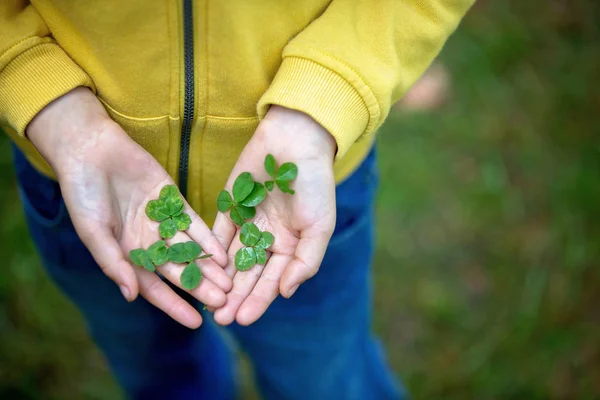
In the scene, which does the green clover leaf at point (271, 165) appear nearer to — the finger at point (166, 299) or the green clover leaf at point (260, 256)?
the green clover leaf at point (260, 256)

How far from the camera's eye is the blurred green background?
254cm

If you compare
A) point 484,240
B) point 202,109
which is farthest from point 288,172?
point 484,240

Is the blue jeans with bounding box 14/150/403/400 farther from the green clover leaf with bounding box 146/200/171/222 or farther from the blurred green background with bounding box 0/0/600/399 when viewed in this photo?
the blurred green background with bounding box 0/0/600/399

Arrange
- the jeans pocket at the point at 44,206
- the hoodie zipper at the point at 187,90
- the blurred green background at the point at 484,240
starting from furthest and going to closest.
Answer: the blurred green background at the point at 484,240 → the jeans pocket at the point at 44,206 → the hoodie zipper at the point at 187,90

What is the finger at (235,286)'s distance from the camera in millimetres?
1354

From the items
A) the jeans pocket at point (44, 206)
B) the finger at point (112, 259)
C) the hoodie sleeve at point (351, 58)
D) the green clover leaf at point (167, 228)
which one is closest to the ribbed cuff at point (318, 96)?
the hoodie sleeve at point (351, 58)

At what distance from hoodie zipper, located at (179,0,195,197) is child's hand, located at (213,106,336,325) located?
0.40ft

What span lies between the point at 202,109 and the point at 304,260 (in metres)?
0.39

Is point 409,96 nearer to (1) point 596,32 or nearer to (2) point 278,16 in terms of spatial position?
(1) point 596,32

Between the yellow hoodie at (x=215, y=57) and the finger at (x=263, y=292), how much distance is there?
0.93 ft

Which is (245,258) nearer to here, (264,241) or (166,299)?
(264,241)

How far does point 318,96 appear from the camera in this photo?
1.27 meters

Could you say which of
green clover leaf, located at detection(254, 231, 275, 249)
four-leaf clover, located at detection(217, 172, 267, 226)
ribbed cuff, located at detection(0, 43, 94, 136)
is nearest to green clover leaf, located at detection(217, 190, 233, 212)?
four-leaf clover, located at detection(217, 172, 267, 226)

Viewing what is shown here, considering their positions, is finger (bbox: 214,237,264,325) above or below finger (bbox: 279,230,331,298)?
below
